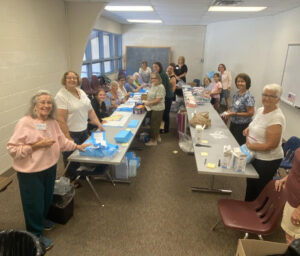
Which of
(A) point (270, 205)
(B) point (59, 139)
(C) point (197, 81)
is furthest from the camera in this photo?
(C) point (197, 81)

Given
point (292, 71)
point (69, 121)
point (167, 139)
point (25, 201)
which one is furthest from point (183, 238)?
point (292, 71)

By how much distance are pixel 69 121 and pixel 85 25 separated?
2.89 m

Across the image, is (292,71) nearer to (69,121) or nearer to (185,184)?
(185,184)

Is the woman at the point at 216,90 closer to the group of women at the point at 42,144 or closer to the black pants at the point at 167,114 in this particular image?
the black pants at the point at 167,114

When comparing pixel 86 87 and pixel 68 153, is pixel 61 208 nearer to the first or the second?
pixel 68 153

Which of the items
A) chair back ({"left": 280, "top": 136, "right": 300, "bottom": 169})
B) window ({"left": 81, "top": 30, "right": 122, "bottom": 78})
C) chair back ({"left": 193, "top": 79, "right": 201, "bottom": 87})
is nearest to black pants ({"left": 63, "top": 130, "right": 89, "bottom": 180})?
chair back ({"left": 280, "top": 136, "right": 300, "bottom": 169})

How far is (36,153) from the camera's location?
1960 mm

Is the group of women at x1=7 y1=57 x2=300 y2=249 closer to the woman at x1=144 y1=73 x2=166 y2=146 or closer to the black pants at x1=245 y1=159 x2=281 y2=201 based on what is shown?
the black pants at x1=245 y1=159 x2=281 y2=201

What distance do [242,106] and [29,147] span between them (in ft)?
8.55

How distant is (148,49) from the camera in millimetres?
9727

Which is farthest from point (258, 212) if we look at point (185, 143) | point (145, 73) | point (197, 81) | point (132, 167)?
point (197, 81)

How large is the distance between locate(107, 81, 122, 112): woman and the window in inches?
97.6

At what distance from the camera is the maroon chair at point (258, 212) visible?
202 cm

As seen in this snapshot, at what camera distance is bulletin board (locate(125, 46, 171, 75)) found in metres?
9.72
